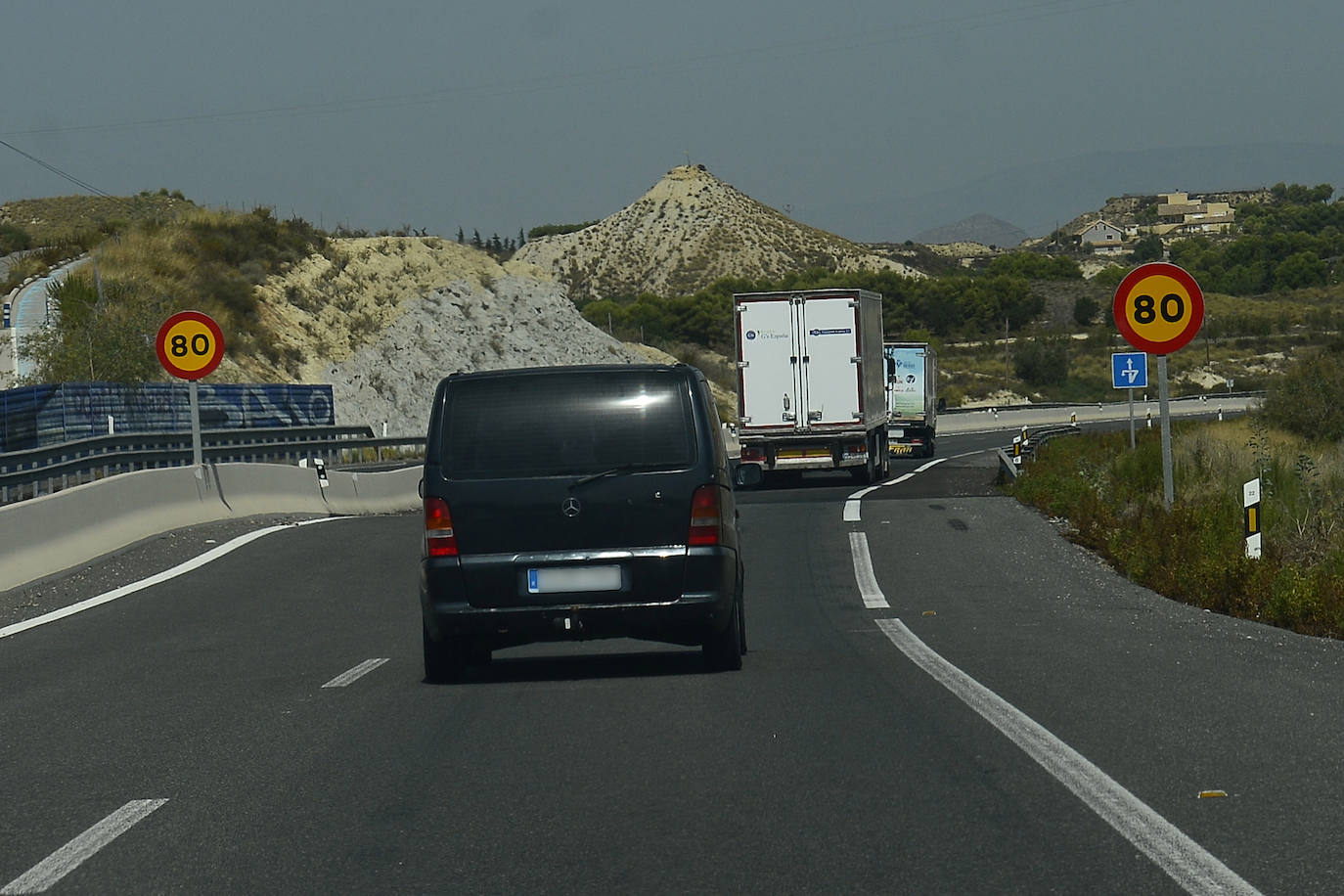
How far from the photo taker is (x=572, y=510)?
10.1 metres

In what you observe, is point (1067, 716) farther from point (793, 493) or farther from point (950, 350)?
Result: point (950, 350)

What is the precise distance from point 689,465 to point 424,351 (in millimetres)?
58352

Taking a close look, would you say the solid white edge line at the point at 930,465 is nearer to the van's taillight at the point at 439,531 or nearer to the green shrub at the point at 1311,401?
the green shrub at the point at 1311,401

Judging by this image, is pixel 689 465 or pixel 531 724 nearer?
pixel 531 724

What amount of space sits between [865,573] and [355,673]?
7947 millimetres

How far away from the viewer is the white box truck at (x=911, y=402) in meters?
50.9

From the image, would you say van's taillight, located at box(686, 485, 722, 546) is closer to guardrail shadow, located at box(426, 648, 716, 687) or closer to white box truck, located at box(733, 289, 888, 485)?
guardrail shadow, located at box(426, 648, 716, 687)

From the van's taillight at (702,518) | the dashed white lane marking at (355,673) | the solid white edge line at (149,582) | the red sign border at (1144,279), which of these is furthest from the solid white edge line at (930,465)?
the van's taillight at (702,518)

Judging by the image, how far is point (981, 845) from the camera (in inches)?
235

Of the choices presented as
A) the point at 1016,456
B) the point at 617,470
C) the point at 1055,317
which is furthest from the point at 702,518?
the point at 1055,317

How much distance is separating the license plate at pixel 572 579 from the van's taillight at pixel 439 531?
51cm

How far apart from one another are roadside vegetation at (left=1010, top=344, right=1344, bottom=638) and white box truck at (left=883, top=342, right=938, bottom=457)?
40.6ft

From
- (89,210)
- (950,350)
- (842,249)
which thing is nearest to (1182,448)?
(950,350)

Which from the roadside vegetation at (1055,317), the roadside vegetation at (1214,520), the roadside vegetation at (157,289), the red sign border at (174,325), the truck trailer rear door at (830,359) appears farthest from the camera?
the roadside vegetation at (1055,317)
